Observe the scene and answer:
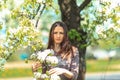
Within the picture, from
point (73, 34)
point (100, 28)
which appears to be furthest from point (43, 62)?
point (73, 34)

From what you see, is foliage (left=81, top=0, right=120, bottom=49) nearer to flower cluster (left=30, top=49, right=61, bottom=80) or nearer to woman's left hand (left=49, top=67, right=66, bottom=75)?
flower cluster (left=30, top=49, right=61, bottom=80)

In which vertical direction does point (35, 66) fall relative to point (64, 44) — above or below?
below

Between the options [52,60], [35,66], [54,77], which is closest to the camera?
[54,77]

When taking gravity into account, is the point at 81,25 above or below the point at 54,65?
above

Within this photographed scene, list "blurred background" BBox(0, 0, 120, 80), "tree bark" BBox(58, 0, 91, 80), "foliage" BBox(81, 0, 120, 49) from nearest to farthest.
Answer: "blurred background" BBox(0, 0, 120, 80)
"foliage" BBox(81, 0, 120, 49)
"tree bark" BBox(58, 0, 91, 80)

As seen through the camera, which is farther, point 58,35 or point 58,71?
point 58,35

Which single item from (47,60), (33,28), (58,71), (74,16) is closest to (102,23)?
(74,16)

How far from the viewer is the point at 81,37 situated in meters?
9.95

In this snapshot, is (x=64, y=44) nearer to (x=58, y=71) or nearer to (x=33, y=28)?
(x=58, y=71)

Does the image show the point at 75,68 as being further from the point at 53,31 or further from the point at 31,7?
the point at 31,7

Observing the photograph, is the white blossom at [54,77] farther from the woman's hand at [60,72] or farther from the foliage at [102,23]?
the foliage at [102,23]

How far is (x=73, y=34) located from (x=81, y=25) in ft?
1.79

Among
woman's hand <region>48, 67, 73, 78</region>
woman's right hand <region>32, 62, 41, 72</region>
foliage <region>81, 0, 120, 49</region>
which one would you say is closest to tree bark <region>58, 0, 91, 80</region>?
foliage <region>81, 0, 120, 49</region>

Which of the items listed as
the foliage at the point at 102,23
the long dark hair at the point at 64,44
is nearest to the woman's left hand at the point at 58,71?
the long dark hair at the point at 64,44
